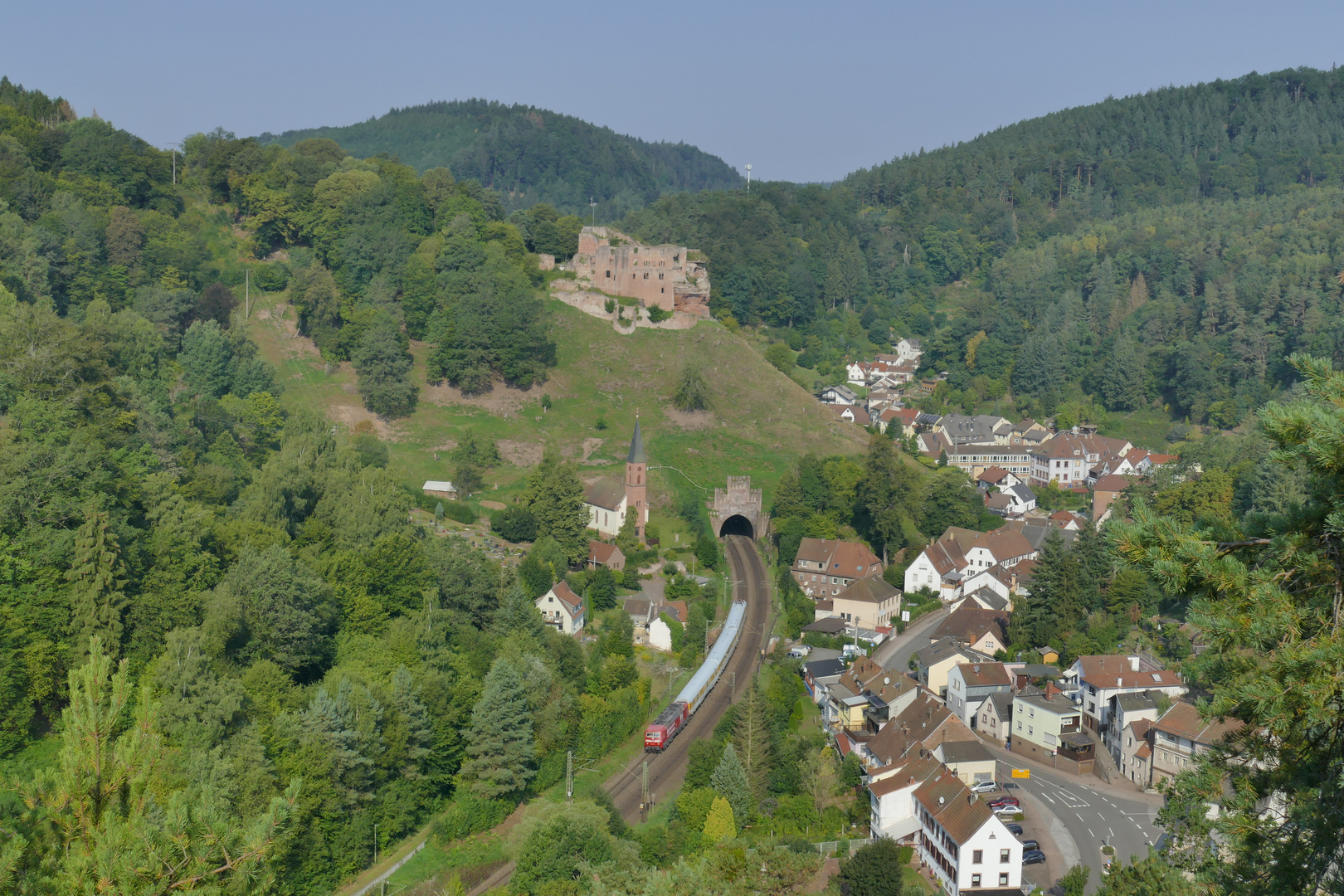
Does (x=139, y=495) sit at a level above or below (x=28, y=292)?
below

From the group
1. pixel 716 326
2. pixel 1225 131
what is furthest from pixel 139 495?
pixel 1225 131

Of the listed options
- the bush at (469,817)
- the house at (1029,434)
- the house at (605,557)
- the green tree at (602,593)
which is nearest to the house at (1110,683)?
the green tree at (602,593)

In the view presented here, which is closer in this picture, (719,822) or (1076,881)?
(1076,881)

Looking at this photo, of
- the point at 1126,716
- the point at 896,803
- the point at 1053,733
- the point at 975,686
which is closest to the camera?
the point at 896,803

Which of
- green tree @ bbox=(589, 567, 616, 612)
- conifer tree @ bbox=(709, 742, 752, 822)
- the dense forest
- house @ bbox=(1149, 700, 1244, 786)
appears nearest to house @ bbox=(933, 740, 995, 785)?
house @ bbox=(1149, 700, 1244, 786)

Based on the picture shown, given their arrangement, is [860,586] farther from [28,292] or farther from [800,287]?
[800,287]

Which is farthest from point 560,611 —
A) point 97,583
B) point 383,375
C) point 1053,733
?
point 383,375

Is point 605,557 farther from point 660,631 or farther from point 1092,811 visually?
point 1092,811
